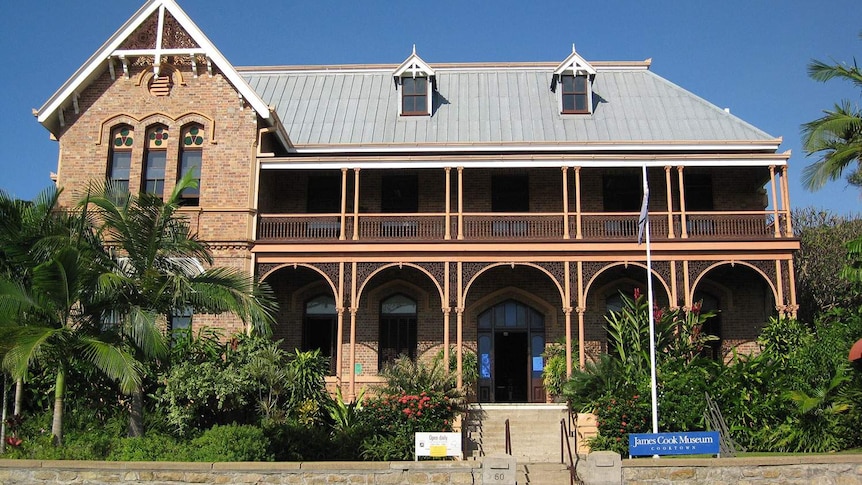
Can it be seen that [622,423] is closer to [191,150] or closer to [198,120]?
[191,150]

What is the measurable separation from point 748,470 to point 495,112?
15527 millimetres

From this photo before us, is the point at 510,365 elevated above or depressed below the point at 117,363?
above

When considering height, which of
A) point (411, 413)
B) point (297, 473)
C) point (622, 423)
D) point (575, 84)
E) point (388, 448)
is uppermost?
point (575, 84)

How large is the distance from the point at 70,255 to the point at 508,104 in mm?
15544

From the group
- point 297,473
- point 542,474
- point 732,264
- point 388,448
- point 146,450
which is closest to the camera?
point 297,473

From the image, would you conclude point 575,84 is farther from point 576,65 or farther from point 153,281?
point 153,281

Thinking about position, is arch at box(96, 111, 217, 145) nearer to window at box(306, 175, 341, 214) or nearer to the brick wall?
the brick wall

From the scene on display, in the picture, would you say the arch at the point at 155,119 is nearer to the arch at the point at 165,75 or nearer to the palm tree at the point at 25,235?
the arch at the point at 165,75

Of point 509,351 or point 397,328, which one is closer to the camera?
point 509,351

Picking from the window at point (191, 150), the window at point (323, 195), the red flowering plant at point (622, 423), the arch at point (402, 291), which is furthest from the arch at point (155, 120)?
the red flowering plant at point (622, 423)

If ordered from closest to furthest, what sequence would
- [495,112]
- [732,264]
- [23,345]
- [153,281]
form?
[23,345]
[153,281]
[732,264]
[495,112]

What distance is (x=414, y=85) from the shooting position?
25625 mm

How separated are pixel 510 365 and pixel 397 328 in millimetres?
3285

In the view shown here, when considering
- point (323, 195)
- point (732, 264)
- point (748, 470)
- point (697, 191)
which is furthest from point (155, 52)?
point (748, 470)
